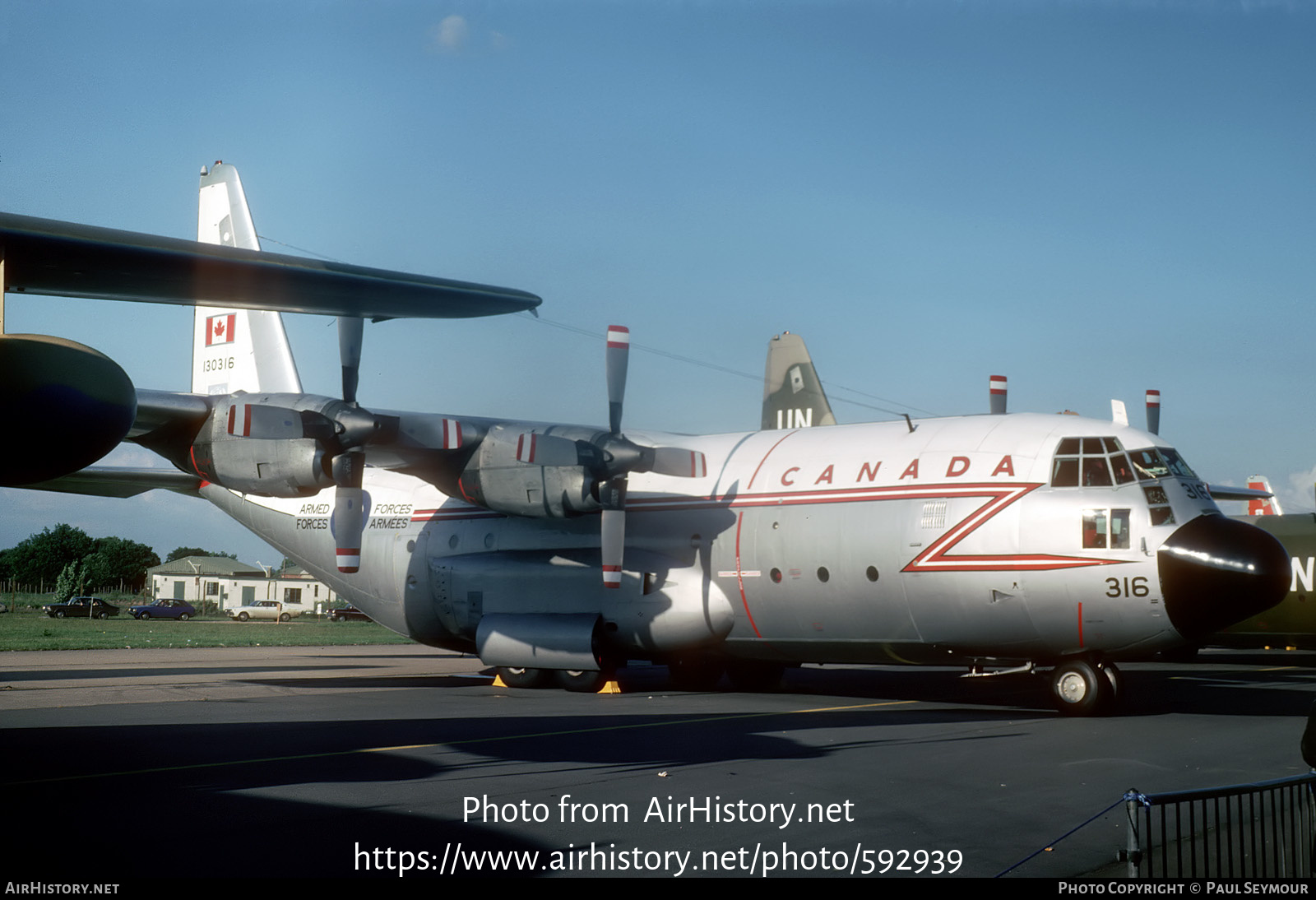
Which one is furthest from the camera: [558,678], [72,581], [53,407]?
[72,581]

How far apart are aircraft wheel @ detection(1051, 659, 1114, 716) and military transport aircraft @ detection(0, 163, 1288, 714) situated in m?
0.03

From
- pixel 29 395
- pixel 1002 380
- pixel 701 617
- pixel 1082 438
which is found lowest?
pixel 701 617

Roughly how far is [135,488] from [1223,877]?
63.9 feet

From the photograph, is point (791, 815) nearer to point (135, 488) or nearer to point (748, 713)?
point (748, 713)

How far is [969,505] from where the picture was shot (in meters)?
14.9

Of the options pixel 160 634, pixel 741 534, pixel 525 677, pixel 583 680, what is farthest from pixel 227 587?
pixel 741 534

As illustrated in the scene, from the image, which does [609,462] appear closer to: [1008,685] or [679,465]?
[679,465]

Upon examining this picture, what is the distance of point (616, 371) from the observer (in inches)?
713

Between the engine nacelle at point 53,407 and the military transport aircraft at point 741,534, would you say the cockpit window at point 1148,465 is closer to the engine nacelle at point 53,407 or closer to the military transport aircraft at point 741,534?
the military transport aircraft at point 741,534

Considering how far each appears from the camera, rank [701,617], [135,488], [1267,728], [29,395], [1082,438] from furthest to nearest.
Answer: [135,488], [701,617], [1082,438], [1267,728], [29,395]

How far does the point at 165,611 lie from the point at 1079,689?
5466 centimetres

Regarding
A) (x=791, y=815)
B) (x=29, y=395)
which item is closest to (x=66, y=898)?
(x=29, y=395)

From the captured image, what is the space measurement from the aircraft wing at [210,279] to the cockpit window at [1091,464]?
463 inches

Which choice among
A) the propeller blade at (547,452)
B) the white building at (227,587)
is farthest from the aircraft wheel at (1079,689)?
the white building at (227,587)
